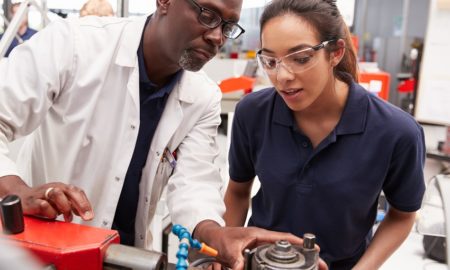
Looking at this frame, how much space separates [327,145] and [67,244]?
0.73 meters

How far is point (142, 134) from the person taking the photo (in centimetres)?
120

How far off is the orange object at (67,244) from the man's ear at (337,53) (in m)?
0.75

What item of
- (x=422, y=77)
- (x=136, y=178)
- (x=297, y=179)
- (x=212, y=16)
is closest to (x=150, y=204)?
(x=136, y=178)

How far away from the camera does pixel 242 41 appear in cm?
696

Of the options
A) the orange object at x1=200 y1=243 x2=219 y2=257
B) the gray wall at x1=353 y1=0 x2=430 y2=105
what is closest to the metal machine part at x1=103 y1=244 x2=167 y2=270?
the orange object at x1=200 y1=243 x2=219 y2=257

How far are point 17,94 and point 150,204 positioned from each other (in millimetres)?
482

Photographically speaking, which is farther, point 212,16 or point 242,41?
point 242,41

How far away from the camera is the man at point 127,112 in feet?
3.38

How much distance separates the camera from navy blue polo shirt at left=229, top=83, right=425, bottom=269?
1080 mm

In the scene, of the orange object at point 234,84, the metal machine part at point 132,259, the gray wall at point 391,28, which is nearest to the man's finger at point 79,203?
the metal machine part at point 132,259

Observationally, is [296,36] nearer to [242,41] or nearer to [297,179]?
[297,179]

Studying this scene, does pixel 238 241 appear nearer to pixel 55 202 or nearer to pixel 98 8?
pixel 55 202

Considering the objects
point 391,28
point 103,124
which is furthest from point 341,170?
point 391,28

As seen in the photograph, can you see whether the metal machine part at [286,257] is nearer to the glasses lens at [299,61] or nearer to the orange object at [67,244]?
the orange object at [67,244]
